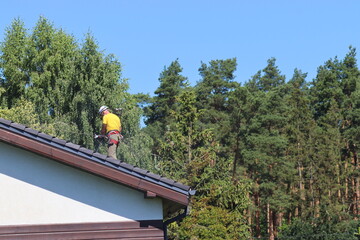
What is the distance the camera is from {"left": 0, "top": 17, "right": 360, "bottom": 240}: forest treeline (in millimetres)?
35750

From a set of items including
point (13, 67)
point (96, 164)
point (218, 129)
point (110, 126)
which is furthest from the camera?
point (218, 129)

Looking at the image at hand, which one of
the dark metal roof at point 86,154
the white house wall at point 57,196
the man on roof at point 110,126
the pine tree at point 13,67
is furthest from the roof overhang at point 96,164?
the pine tree at point 13,67

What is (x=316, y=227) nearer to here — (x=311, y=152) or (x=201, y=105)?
(x=311, y=152)

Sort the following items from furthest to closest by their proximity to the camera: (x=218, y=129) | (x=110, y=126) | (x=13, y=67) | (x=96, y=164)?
(x=218, y=129) < (x=13, y=67) < (x=110, y=126) < (x=96, y=164)

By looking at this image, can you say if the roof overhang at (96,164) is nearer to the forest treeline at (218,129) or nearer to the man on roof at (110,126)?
the man on roof at (110,126)

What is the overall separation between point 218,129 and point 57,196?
5131cm

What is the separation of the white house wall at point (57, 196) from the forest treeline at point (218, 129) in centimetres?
2231

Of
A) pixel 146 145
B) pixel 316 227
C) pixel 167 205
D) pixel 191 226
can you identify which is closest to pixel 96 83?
pixel 146 145

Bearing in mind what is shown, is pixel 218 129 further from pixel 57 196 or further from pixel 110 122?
pixel 57 196

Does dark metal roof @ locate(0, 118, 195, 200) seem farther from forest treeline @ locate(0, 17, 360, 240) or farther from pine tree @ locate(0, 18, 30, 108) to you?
pine tree @ locate(0, 18, 30, 108)

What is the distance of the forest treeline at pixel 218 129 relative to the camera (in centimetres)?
3575

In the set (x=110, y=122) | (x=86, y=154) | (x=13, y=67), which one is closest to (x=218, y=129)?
(x=13, y=67)

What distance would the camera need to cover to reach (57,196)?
9.40 metres

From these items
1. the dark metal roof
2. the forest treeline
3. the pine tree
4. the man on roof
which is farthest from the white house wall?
the pine tree
